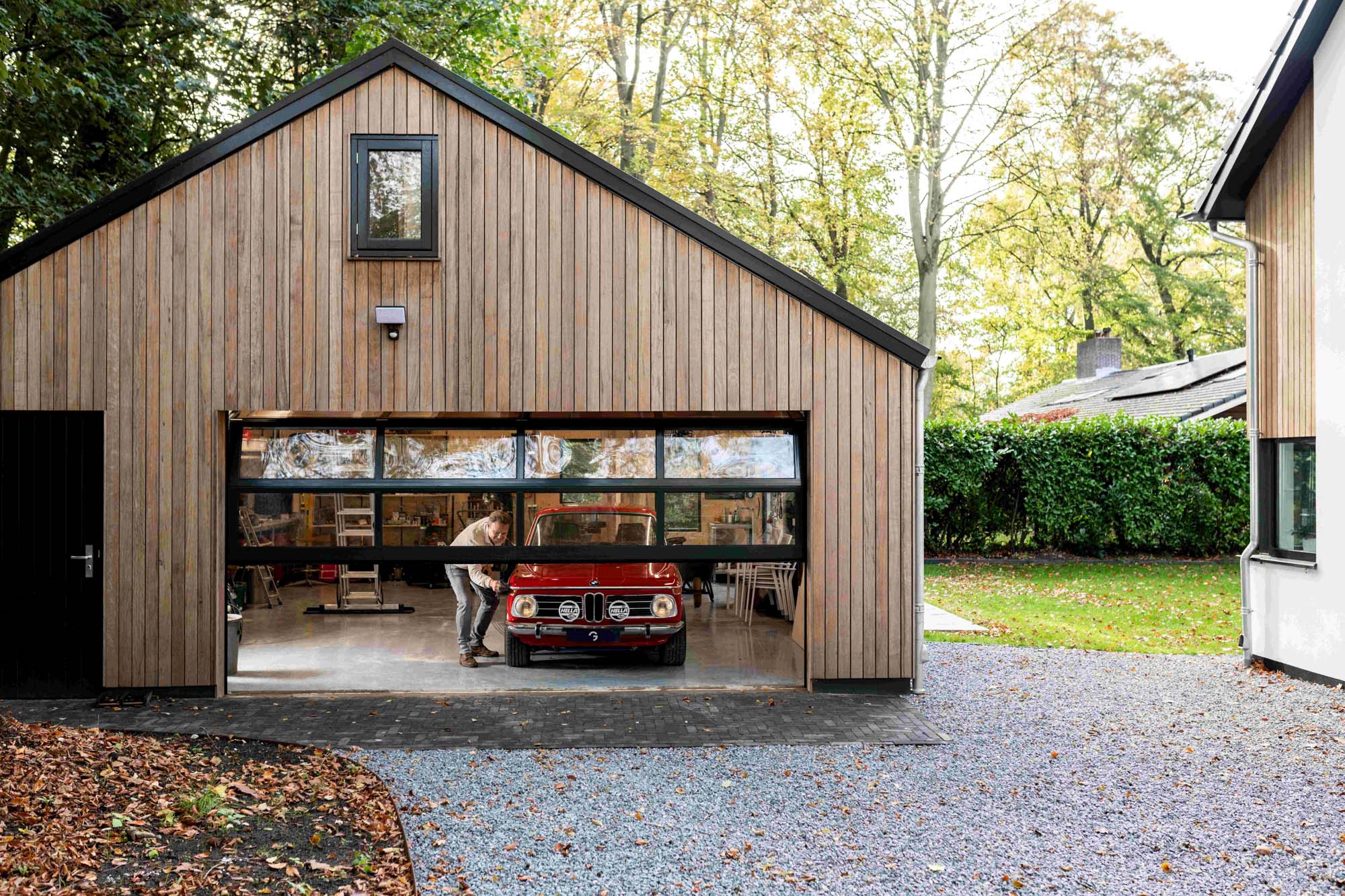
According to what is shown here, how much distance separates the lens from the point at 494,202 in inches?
321

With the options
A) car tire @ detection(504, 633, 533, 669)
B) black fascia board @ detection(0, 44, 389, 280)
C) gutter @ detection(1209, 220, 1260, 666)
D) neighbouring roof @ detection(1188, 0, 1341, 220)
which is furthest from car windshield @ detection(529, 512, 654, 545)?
neighbouring roof @ detection(1188, 0, 1341, 220)

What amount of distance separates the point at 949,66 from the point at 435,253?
17.6m

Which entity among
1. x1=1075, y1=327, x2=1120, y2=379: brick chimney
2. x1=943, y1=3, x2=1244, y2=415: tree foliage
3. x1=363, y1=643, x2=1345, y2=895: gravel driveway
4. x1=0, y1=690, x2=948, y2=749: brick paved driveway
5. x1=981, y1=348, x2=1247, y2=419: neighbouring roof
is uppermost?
x1=943, y1=3, x2=1244, y2=415: tree foliage

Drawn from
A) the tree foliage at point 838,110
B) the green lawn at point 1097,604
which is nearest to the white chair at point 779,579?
the green lawn at point 1097,604

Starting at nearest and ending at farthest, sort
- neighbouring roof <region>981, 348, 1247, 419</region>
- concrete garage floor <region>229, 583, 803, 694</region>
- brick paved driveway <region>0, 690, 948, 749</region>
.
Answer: brick paved driveway <region>0, 690, 948, 749</region>, concrete garage floor <region>229, 583, 803, 694</region>, neighbouring roof <region>981, 348, 1247, 419</region>

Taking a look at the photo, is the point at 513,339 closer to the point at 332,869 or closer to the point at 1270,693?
the point at 332,869

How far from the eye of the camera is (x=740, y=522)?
28.0ft

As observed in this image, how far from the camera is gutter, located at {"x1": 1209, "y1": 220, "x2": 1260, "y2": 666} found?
31.0ft

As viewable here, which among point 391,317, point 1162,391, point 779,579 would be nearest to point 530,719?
point 391,317

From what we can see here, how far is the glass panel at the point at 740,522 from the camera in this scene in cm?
847

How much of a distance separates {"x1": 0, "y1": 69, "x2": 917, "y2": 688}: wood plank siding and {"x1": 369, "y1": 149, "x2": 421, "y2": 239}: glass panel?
0.22 metres

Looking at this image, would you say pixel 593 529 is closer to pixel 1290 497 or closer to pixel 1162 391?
pixel 1290 497

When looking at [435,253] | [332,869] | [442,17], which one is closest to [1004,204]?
[442,17]

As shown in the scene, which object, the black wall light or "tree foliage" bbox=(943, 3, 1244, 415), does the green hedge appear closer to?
"tree foliage" bbox=(943, 3, 1244, 415)
